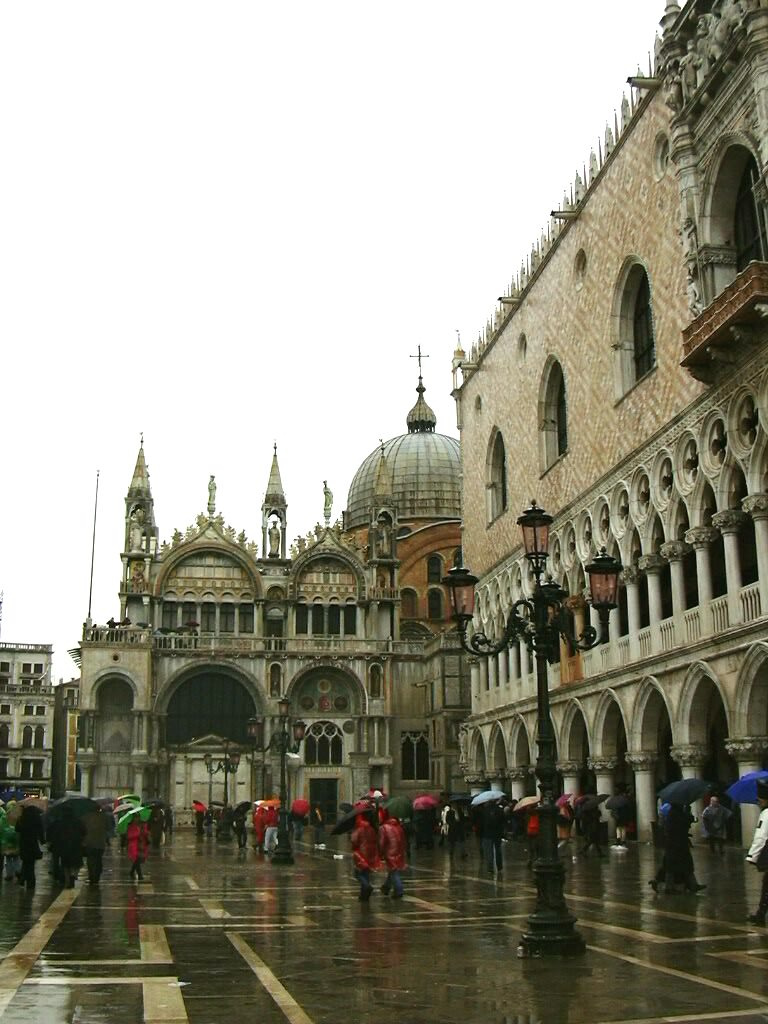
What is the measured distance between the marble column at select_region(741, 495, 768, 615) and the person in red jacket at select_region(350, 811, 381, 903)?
8.81m

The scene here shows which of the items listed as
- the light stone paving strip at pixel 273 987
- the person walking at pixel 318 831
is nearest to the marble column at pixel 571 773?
the person walking at pixel 318 831

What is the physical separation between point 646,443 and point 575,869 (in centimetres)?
980

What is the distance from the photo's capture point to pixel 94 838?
58.4ft

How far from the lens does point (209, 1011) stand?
7.52m

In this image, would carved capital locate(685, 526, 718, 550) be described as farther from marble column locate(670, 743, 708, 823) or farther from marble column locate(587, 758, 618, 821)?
marble column locate(587, 758, 618, 821)

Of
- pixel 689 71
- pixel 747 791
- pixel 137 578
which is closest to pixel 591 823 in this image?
pixel 747 791

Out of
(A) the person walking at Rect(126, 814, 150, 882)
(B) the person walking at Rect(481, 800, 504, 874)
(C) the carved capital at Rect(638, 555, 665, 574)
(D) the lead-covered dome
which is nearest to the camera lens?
(A) the person walking at Rect(126, 814, 150, 882)

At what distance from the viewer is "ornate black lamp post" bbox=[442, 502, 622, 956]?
9867mm

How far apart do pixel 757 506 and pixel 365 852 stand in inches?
387

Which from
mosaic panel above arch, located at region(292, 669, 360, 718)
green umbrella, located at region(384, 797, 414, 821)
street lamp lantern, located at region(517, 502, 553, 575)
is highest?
mosaic panel above arch, located at region(292, 669, 360, 718)

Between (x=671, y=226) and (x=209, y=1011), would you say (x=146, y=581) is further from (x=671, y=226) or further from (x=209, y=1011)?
(x=209, y=1011)

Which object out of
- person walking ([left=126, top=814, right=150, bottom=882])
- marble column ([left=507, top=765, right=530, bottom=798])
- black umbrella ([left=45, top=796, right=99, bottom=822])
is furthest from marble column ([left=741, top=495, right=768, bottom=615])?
marble column ([left=507, top=765, right=530, bottom=798])

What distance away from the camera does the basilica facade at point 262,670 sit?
4456 cm

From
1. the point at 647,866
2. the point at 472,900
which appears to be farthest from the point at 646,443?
the point at 472,900
